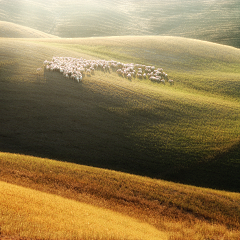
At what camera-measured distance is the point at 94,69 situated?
34000 millimetres

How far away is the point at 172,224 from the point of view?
39.4 feet

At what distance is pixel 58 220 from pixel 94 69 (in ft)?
92.4

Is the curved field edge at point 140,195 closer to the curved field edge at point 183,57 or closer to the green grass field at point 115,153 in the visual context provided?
the green grass field at point 115,153

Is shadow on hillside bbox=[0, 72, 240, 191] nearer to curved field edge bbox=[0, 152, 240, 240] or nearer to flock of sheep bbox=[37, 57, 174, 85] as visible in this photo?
curved field edge bbox=[0, 152, 240, 240]

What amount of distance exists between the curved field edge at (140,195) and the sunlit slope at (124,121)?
7.69 ft

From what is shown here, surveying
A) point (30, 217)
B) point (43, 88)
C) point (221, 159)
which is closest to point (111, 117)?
point (43, 88)

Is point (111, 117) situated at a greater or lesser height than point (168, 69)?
lesser

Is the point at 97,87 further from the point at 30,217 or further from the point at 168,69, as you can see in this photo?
the point at 30,217

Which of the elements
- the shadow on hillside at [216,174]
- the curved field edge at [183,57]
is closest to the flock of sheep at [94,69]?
the curved field edge at [183,57]

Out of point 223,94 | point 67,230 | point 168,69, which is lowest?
point 67,230

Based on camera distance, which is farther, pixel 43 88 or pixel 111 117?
pixel 43 88

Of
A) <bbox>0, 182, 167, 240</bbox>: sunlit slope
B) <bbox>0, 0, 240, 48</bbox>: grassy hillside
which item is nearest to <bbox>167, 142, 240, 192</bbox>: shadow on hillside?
<bbox>0, 182, 167, 240</bbox>: sunlit slope

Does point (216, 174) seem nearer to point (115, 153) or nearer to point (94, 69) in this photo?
point (115, 153)

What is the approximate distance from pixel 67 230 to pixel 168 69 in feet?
122
